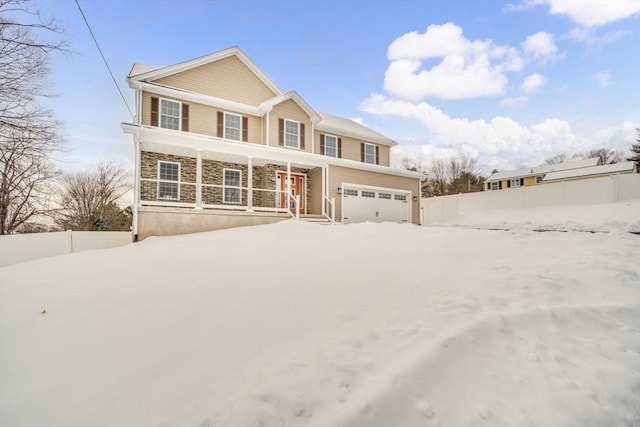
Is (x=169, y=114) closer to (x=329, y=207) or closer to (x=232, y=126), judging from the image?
(x=232, y=126)

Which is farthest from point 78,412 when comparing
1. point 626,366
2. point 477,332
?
point 626,366

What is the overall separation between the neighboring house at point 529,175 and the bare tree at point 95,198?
35204 mm

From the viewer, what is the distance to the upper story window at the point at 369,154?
639 inches

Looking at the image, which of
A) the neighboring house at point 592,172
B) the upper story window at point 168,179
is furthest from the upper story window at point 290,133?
the neighboring house at point 592,172

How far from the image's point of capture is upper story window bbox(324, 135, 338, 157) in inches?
587

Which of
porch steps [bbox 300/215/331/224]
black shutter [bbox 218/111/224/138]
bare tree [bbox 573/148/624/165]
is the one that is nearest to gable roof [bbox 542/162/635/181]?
bare tree [bbox 573/148/624/165]

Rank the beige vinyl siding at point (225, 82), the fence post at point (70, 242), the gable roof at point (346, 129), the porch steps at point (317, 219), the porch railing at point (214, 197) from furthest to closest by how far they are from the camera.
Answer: the gable roof at point (346, 129) < the beige vinyl siding at point (225, 82) < the porch steps at point (317, 219) < the porch railing at point (214, 197) < the fence post at point (70, 242)

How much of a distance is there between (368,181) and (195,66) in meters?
8.99

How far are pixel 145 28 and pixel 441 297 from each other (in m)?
12.7

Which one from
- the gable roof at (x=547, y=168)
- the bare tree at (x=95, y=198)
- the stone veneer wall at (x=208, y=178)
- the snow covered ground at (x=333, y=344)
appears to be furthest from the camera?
the gable roof at (x=547, y=168)

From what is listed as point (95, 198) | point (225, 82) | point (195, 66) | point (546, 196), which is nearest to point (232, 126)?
point (225, 82)

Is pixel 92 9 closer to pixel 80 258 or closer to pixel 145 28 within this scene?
pixel 145 28

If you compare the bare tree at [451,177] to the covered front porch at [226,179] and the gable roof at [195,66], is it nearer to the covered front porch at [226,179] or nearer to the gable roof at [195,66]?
the covered front porch at [226,179]

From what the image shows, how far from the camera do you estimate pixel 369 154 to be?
1641 cm
